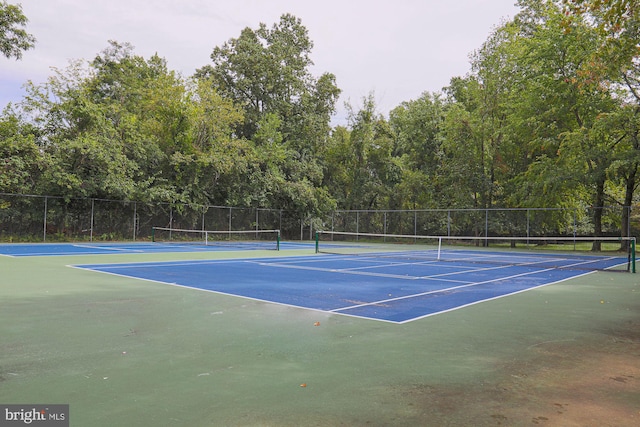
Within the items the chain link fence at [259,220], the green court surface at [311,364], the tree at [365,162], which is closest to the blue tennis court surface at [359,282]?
the green court surface at [311,364]

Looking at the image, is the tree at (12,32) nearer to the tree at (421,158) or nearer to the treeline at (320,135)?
the treeline at (320,135)

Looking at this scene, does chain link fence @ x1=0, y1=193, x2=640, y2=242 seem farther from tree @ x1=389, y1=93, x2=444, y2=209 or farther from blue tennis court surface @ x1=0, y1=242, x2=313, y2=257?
tree @ x1=389, y1=93, x2=444, y2=209

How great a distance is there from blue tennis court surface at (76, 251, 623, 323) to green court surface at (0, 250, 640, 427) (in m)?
0.67

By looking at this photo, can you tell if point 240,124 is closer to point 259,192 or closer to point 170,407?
point 259,192

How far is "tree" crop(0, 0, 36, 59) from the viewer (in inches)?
1001

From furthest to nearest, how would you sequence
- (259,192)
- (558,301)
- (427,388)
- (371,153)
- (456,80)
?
1. (456,80)
2. (371,153)
3. (259,192)
4. (558,301)
5. (427,388)

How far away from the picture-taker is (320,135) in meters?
40.3

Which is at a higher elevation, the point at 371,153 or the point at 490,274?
the point at 371,153

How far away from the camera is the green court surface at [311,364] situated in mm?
3213

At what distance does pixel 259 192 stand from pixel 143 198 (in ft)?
27.5

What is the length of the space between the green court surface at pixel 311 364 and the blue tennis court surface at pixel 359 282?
0.67 m

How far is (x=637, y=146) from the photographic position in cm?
2486

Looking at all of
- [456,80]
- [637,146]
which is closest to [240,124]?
[456,80]

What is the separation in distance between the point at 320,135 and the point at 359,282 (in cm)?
3079
